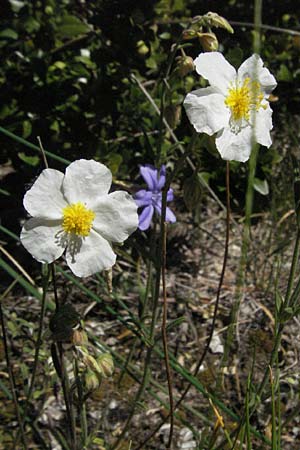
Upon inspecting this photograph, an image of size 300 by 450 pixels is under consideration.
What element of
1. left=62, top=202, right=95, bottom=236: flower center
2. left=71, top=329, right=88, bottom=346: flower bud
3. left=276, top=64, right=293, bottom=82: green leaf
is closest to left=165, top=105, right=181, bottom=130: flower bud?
left=62, top=202, right=95, bottom=236: flower center

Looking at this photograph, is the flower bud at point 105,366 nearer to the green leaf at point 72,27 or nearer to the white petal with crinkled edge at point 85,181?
the white petal with crinkled edge at point 85,181

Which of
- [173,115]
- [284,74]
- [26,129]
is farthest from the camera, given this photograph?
[284,74]

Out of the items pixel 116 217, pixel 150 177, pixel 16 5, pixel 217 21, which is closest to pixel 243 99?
pixel 217 21

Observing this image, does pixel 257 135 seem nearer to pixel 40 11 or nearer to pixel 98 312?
pixel 98 312

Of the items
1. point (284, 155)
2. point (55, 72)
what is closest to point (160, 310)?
point (55, 72)

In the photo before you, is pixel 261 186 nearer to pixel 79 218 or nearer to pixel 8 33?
pixel 8 33

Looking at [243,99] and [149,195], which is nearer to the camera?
[243,99]

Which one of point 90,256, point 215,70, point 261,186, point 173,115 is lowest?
point 261,186

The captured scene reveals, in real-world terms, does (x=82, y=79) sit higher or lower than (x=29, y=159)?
higher
